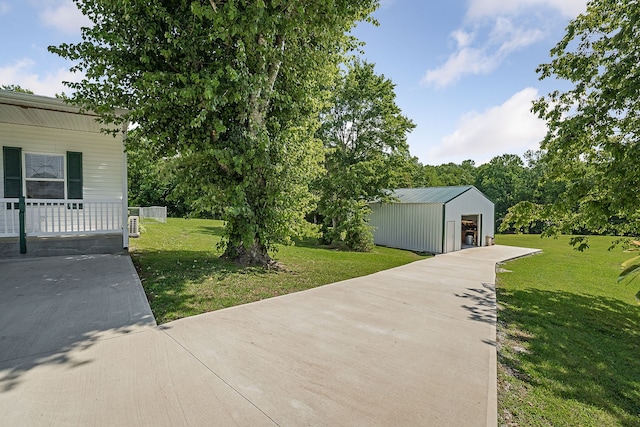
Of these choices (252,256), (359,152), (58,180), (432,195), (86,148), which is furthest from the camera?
(359,152)

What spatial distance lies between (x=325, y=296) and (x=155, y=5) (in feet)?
20.1

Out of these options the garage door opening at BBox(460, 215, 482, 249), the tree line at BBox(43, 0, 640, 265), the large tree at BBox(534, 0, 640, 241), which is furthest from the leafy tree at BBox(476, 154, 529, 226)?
the tree line at BBox(43, 0, 640, 265)

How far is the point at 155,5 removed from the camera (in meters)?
5.71

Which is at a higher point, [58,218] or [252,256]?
[58,218]

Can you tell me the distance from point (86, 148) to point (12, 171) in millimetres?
1691

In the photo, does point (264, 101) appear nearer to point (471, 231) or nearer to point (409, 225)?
point (409, 225)

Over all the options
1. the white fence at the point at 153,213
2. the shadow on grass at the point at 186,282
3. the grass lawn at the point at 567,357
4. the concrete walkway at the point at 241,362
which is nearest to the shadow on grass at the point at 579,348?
the grass lawn at the point at 567,357

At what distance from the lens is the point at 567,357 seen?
384 cm

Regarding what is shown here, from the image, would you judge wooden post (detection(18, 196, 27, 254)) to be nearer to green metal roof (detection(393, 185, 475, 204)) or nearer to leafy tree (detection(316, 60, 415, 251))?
leafy tree (detection(316, 60, 415, 251))

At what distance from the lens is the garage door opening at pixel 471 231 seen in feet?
64.7

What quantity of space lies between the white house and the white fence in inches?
490

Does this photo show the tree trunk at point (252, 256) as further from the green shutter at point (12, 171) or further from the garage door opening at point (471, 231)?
the garage door opening at point (471, 231)

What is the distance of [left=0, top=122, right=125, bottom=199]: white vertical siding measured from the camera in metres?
8.09

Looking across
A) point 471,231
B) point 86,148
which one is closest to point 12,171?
point 86,148
